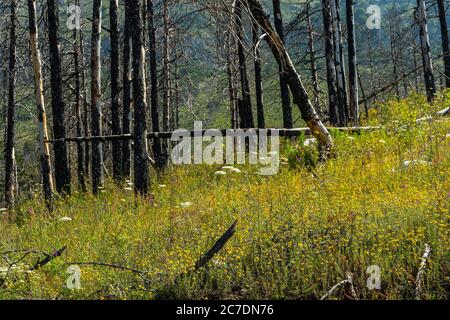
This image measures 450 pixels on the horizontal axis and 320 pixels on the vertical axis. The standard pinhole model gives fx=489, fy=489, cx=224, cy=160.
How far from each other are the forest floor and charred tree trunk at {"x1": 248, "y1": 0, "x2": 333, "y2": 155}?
0.97 meters

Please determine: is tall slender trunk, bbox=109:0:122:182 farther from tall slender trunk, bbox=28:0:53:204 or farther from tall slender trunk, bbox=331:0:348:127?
tall slender trunk, bbox=331:0:348:127

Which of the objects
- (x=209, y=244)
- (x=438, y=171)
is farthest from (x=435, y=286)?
(x=438, y=171)

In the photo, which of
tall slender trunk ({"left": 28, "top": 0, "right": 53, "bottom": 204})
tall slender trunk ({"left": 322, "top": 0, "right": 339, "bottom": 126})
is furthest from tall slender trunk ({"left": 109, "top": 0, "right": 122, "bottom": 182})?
tall slender trunk ({"left": 322, "top": 0, "right": 339, "bottom": 126})

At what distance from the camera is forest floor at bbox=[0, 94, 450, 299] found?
483 cm

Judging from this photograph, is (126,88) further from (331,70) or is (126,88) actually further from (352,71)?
(331,70)

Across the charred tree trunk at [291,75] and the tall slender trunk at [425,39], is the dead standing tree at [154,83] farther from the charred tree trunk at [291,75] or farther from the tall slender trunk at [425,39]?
the tall slender trunk at [425,39]

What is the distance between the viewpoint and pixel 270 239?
5.77 metres

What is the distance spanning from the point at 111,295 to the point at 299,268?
1.95 meters

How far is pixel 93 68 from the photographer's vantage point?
46.3 ft

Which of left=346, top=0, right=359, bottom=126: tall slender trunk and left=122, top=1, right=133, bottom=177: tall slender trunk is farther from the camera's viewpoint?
left=346, top=0, right=359, bottom=126: tall slender trunk

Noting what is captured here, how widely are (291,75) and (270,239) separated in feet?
16.8

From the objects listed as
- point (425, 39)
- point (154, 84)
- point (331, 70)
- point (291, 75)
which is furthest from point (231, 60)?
point (425, 39)

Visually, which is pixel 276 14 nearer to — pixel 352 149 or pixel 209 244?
pixel 352 149

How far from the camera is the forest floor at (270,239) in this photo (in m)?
4.83
